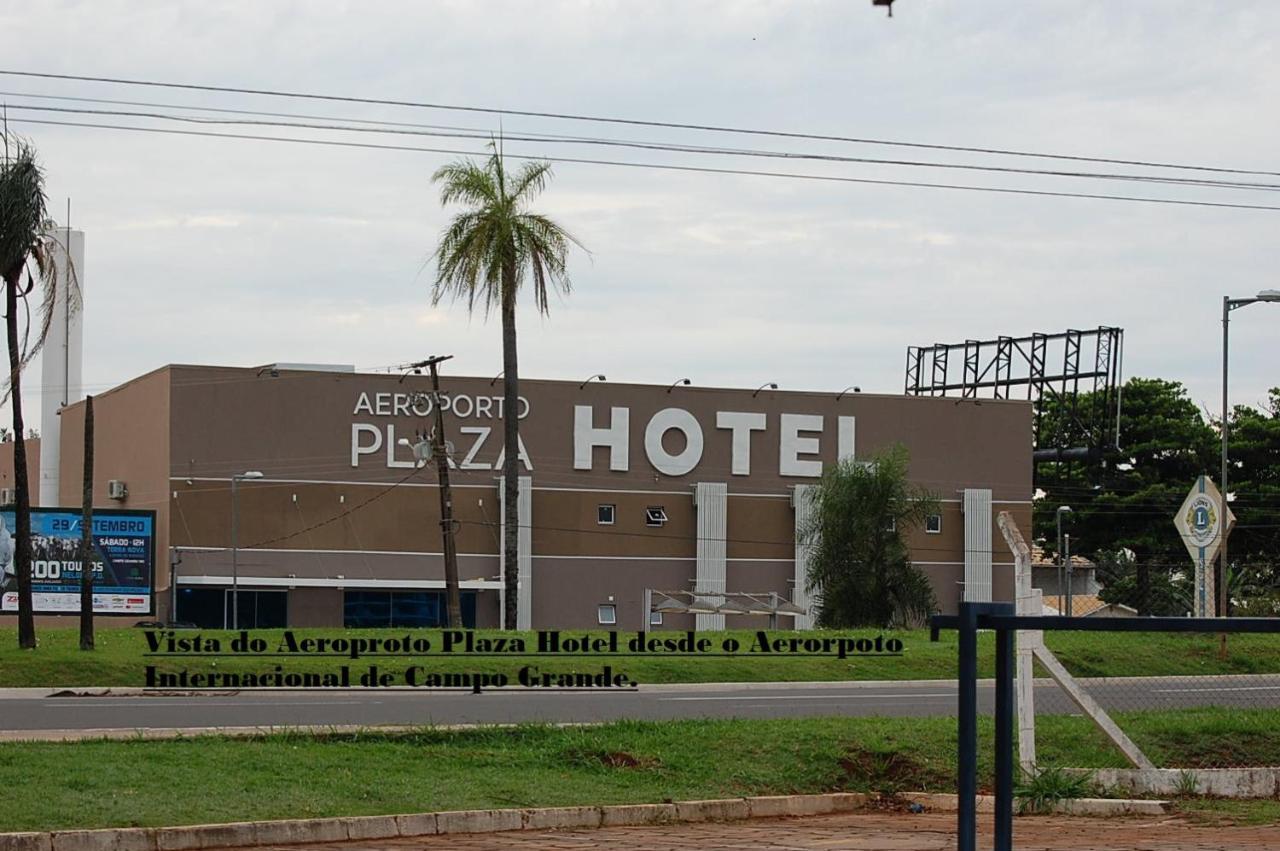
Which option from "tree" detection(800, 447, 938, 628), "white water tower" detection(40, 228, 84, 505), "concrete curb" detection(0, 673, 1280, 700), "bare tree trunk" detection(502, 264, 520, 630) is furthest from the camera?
"white water tower" detection(40, 228, 84, 505)

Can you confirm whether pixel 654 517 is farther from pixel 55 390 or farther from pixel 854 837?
pixel 854 837

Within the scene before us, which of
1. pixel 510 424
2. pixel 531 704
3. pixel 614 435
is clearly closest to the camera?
pixel 531 704

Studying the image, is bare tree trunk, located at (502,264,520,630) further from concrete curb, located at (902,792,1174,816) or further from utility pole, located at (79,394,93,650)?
concrete curb, located at (902,792,1174,816)

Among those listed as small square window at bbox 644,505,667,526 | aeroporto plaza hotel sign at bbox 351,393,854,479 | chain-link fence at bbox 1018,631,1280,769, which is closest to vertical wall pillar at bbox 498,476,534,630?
aeroporto plaza hotel sign at bbox 351,393,854,479

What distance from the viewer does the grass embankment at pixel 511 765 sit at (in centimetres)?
1198

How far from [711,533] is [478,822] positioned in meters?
48.4

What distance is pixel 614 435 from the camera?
59.9 m

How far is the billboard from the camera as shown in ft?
167

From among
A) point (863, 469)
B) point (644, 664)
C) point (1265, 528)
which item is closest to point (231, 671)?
point (644, 664)

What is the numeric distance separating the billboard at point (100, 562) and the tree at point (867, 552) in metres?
20.4

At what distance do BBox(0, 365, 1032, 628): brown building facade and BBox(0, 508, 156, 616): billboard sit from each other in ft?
12.4

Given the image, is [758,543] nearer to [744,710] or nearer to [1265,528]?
[1265,528]

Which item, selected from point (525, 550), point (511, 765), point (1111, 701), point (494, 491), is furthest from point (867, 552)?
point (511, 765)

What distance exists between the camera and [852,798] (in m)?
14.0
